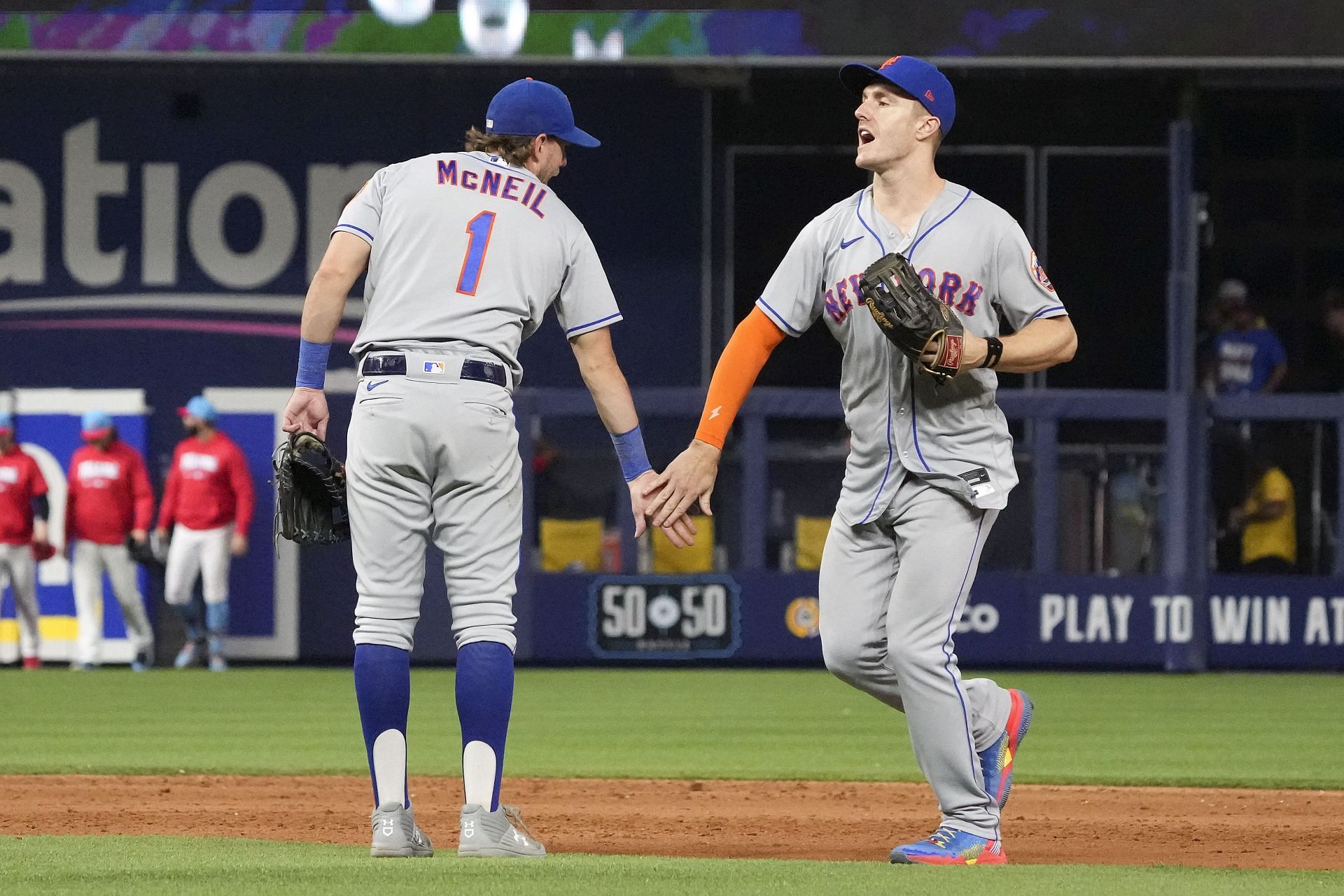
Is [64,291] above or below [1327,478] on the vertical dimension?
above

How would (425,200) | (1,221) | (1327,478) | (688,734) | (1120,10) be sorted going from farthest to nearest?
(1,221) → (1327,478) → (1120,10) → (688,734) → (425,200)

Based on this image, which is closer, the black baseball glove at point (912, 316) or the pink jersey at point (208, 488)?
the black baseball glove at point (912, 316)

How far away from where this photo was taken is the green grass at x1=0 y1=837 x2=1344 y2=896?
4.05 meters

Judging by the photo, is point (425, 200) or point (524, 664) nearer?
point (425, 200)

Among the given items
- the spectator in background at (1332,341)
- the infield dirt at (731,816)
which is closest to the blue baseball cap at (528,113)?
the infield dirt at (731,816)

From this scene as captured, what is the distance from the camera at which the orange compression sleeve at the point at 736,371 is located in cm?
504

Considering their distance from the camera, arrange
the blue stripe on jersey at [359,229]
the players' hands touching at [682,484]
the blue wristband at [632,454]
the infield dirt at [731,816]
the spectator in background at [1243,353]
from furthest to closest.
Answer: the spectator in background at [1243,353]
the infield dirt at [731,816]
the blue wristband at [632,454]
the players' hands touching at [682,484]
the blue stripe on jersey at [359,229]

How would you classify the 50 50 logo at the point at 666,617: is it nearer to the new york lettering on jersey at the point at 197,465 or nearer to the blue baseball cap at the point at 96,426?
A: the new york lettering on jersey at the point at 197,465

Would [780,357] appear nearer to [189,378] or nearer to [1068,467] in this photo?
[1068,467]

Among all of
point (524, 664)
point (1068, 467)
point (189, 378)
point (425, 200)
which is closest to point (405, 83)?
point (189, 378)

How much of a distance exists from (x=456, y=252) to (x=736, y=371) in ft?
2.57

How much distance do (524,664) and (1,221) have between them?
5.04 m

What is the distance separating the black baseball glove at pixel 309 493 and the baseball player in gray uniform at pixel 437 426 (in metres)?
0.06

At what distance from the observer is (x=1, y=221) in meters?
14.7
